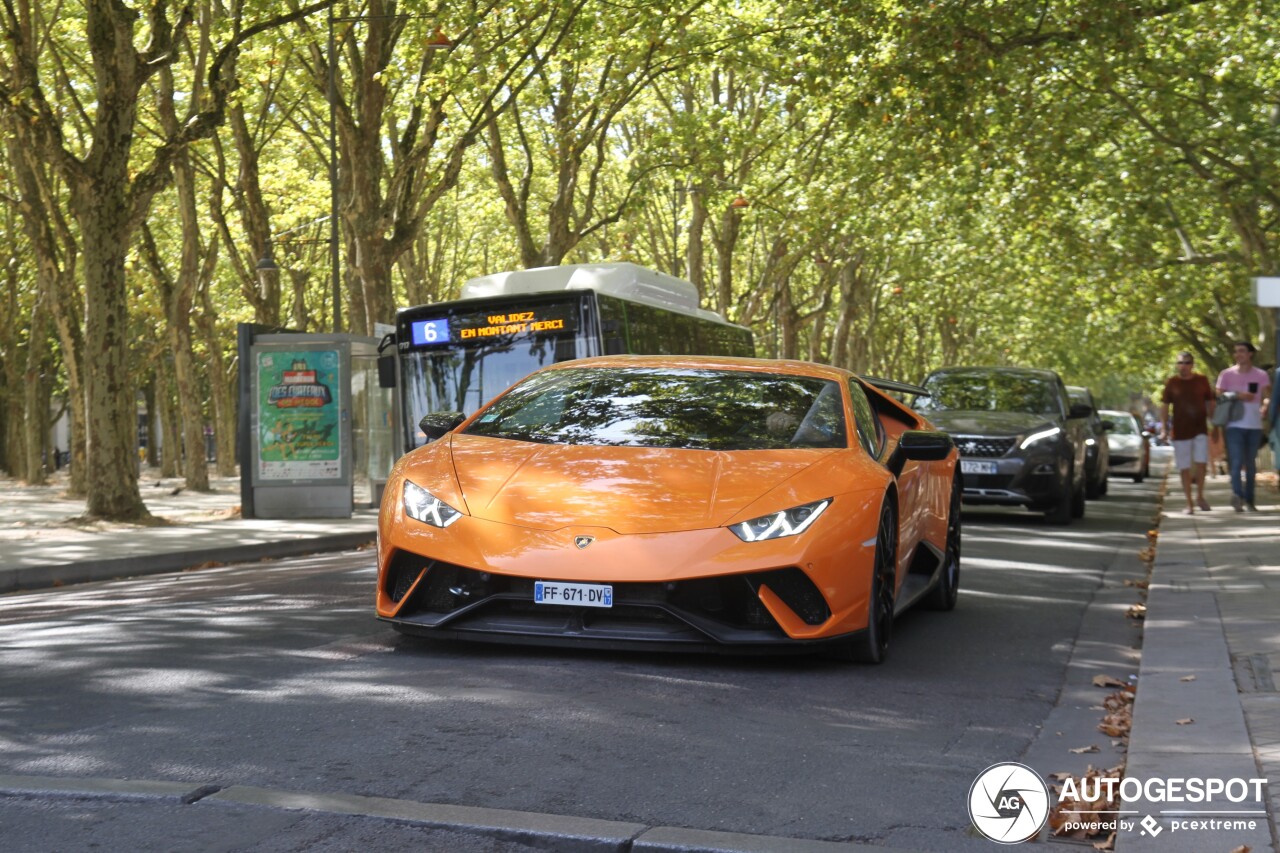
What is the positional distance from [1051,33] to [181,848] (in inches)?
599

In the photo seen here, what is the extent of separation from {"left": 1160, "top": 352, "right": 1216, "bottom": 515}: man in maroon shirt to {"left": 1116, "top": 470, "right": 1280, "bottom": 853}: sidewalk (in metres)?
5.91

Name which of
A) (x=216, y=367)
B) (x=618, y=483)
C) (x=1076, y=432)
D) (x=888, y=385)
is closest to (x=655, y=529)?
(x=618, y=483)

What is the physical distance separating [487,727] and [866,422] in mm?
3315

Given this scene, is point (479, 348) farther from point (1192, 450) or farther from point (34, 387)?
point (34, 387)

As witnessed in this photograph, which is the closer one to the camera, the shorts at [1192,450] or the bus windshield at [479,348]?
the bus windshield at [479,348]

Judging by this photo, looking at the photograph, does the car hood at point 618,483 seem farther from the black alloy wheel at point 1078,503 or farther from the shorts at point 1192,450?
the shorts at point 1192,450

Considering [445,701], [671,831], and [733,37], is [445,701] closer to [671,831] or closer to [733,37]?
[671,831]

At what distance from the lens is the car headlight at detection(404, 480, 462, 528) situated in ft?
21.7

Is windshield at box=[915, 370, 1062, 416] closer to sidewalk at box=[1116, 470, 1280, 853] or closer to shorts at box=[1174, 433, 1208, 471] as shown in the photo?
shorts at box=[1174, 433, 1208, 471]

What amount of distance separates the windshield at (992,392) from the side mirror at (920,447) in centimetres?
1115

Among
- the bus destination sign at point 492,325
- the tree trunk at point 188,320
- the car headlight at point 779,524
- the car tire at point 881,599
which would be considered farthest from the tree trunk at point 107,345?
the car headlight at point 779,524

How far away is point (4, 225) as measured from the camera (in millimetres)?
34656

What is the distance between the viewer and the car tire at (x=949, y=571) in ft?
30.6

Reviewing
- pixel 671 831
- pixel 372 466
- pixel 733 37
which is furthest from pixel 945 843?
pixel 733 37
